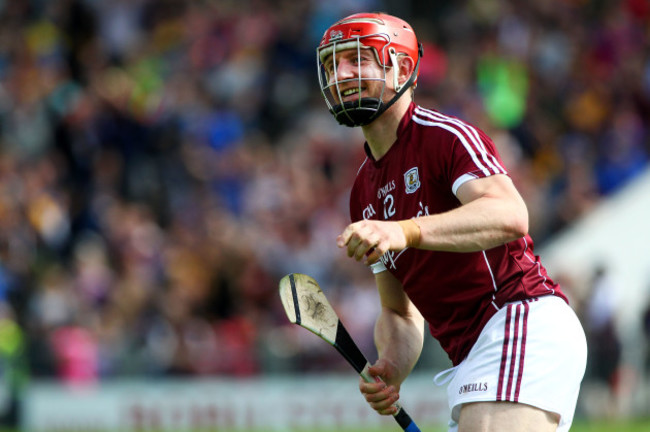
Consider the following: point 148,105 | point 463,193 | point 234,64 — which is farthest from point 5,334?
point 463,193

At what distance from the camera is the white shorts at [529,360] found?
13.9 feet

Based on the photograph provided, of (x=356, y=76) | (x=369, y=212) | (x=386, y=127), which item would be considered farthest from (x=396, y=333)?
(x=356, y=76)

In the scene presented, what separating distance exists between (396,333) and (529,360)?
0.95 metres

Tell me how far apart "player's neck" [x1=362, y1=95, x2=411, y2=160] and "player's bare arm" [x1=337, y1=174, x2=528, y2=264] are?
26.6 inches

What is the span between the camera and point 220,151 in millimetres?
13859

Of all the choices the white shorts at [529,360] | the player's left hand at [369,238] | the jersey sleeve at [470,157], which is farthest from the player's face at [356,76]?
the white shorts at [529,360]

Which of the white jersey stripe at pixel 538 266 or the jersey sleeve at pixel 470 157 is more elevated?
the jersey sleeve at pixel 470 157

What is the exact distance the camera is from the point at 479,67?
1376 cm

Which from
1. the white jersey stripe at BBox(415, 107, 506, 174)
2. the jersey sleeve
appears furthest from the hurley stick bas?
the white jersey stripe at BBox(415, 107, 506, 174)

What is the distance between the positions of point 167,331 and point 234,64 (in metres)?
4.26

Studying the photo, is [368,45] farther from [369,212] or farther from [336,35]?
[369,212]

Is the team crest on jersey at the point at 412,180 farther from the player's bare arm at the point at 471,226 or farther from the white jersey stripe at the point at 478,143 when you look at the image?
the player's bare arm at the point at 471,226

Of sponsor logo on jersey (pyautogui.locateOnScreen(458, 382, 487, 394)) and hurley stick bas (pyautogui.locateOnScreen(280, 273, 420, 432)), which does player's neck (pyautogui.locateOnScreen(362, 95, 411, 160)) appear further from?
sponsor logo on jersey (pyautogui.locateOnScreen(458, 382, 487, 394))

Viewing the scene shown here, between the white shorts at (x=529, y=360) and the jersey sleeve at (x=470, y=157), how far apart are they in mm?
575
